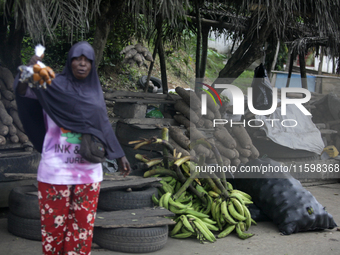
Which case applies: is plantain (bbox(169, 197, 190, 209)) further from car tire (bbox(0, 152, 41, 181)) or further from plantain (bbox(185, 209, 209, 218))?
car tire (bbox(0, 152, 41, 181))

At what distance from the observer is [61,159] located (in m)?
2.08

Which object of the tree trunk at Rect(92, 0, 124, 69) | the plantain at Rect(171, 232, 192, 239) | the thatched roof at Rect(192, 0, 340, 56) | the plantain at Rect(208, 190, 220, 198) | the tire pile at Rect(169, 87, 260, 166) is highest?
the thatched roof at Rect(192, 0, 340, 56)

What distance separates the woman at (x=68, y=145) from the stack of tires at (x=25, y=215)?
113 cm

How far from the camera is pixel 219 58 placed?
60.6 ft

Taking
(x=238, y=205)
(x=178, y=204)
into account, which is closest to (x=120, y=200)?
(x=178, y=204)

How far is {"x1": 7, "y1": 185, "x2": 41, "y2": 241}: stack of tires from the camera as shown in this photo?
3.21m

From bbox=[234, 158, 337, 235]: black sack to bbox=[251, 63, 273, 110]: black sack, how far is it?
6.21 ft

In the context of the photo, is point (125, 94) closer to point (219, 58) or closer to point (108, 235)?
point (108, 235)

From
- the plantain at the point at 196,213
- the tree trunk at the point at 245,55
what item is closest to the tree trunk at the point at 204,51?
the tree trunk at the point at 245,55

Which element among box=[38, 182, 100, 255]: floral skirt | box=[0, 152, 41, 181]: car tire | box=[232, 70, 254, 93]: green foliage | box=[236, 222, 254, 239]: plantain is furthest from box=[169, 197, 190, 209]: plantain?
box=[232, 70, 254, 93]: green foliage

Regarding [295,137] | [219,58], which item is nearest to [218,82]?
[295,137]

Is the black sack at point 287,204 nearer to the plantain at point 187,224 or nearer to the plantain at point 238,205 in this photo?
the plantain at point 238,205

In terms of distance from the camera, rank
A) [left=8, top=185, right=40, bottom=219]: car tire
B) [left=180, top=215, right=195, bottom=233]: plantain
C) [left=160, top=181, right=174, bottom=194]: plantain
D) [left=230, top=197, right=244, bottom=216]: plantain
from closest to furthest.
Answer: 1. [left=8, top=185, right=40, bottom=219]: car tire
2. [left=180, top=215, right=195, bottom=233]: plantain
3. [left=230, top=197, right=244, bottom=216]: plantain
4. [left=160, top=181, right=174, bottom=194]: plantain

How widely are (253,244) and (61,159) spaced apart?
229 centimetres
